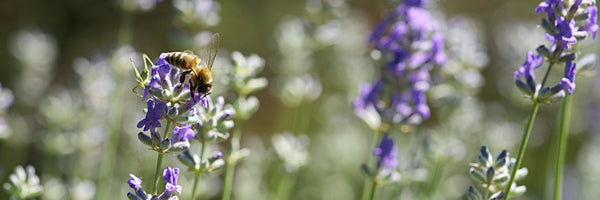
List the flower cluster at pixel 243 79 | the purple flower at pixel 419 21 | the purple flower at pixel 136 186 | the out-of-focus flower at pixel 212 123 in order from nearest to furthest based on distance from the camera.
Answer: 1. the purple flower at pixel 136 186
2. the out-of-focus flower at pixel 212 123
3. the flower cluster at pixel 243 79
4. the purple flower at pixel 419 21

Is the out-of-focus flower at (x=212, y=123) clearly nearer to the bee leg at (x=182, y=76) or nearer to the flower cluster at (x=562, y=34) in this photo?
the bee leg at (x=182, y=76)

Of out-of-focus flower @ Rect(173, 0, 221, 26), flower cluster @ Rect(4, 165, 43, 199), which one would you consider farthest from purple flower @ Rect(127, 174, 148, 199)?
out-of-focus flower @ Rect(173, 0, 221, 26)

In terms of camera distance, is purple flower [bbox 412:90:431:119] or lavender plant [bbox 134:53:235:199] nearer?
lavender plant [bbox 134:53:235:199]

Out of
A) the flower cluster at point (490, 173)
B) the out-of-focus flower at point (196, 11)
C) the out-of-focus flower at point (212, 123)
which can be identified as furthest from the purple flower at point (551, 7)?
the out-of-focus flower at point (196, 11)

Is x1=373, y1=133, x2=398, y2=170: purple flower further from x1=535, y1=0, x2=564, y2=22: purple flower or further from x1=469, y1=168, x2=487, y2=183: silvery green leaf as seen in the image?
x1=535, y1=0, x2=564, y2=22: purple flower

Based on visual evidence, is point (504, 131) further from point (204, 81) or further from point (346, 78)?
point (204, 81)

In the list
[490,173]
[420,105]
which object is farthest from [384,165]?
[490,173]

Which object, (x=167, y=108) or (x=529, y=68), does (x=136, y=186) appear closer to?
(x=167, y=108)
